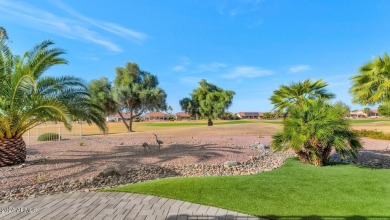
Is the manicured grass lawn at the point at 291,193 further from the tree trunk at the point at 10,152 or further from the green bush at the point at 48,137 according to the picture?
the green bush at the point at 48,137

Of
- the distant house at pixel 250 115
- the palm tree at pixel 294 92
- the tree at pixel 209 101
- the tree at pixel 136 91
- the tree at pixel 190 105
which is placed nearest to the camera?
the palm tree at pixel 294 92

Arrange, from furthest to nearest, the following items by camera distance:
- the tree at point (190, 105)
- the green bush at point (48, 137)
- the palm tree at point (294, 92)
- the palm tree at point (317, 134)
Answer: the tree at point (190, 105) < the green bush at point (48, 137) < the palm tree at point (294, 92) < the palm tree at point (317, 134)

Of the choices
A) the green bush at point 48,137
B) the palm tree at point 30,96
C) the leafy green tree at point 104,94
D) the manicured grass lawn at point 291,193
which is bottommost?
the manicured grass lawn at point 291,193

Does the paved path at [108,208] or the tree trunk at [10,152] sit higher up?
the tree trunk at [10,152]

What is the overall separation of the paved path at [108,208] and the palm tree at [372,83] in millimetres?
13973

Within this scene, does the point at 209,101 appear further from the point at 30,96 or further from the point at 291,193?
the point at 291,193

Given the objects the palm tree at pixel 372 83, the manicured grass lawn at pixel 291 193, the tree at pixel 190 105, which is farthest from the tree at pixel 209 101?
the manicured grass lawn at pixel 291 193

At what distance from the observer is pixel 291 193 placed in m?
6.18

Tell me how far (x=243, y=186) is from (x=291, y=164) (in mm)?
3955

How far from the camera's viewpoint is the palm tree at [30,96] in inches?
375

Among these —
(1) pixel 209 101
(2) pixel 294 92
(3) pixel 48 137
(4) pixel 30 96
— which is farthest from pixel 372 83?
(1) pixel 209 101

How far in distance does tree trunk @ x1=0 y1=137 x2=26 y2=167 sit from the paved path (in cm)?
519

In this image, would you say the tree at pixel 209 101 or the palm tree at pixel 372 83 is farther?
the tree at pixel 209 101

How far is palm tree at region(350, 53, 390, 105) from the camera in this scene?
14867 millimetres
